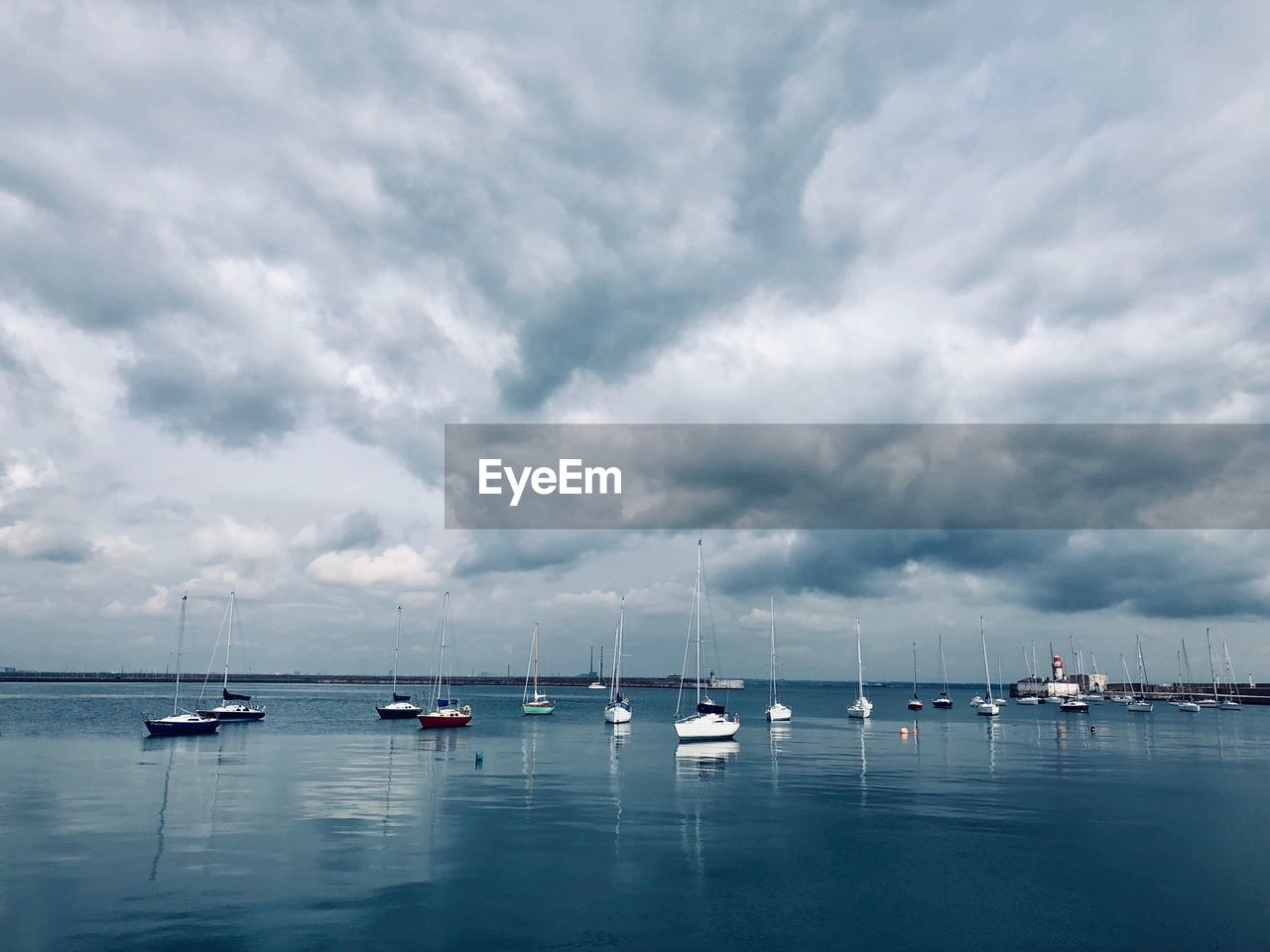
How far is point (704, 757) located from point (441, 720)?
49.7 m

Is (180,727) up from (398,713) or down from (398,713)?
up

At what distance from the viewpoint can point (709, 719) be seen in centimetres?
10394

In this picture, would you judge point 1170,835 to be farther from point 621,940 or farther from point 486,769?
point 486,769

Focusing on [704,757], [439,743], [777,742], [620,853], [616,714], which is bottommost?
[777,742]

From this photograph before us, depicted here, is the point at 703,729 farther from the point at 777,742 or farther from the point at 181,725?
the point at 181,725

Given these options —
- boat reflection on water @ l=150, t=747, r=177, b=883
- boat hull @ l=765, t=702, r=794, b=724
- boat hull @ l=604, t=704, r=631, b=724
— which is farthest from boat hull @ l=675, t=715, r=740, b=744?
boat reflection on water @ l=150, t=747, r=177, b=883

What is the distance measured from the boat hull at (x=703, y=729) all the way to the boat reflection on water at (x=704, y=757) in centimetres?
82

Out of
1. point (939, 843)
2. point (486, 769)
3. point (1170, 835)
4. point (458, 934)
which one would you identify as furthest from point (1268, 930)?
point (486, 769)

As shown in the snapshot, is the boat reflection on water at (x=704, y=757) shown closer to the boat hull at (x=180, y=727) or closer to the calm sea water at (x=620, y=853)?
the calm sea water at (x=620, y=853)

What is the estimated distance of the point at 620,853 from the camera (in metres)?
41.1

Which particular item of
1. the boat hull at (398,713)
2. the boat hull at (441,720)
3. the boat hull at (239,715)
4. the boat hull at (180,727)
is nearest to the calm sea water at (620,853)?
the boat hull at (180,727)

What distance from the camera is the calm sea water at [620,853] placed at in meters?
30.1

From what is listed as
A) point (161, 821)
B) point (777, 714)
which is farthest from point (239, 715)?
point (161, 821)

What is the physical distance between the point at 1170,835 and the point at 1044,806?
954 cm
